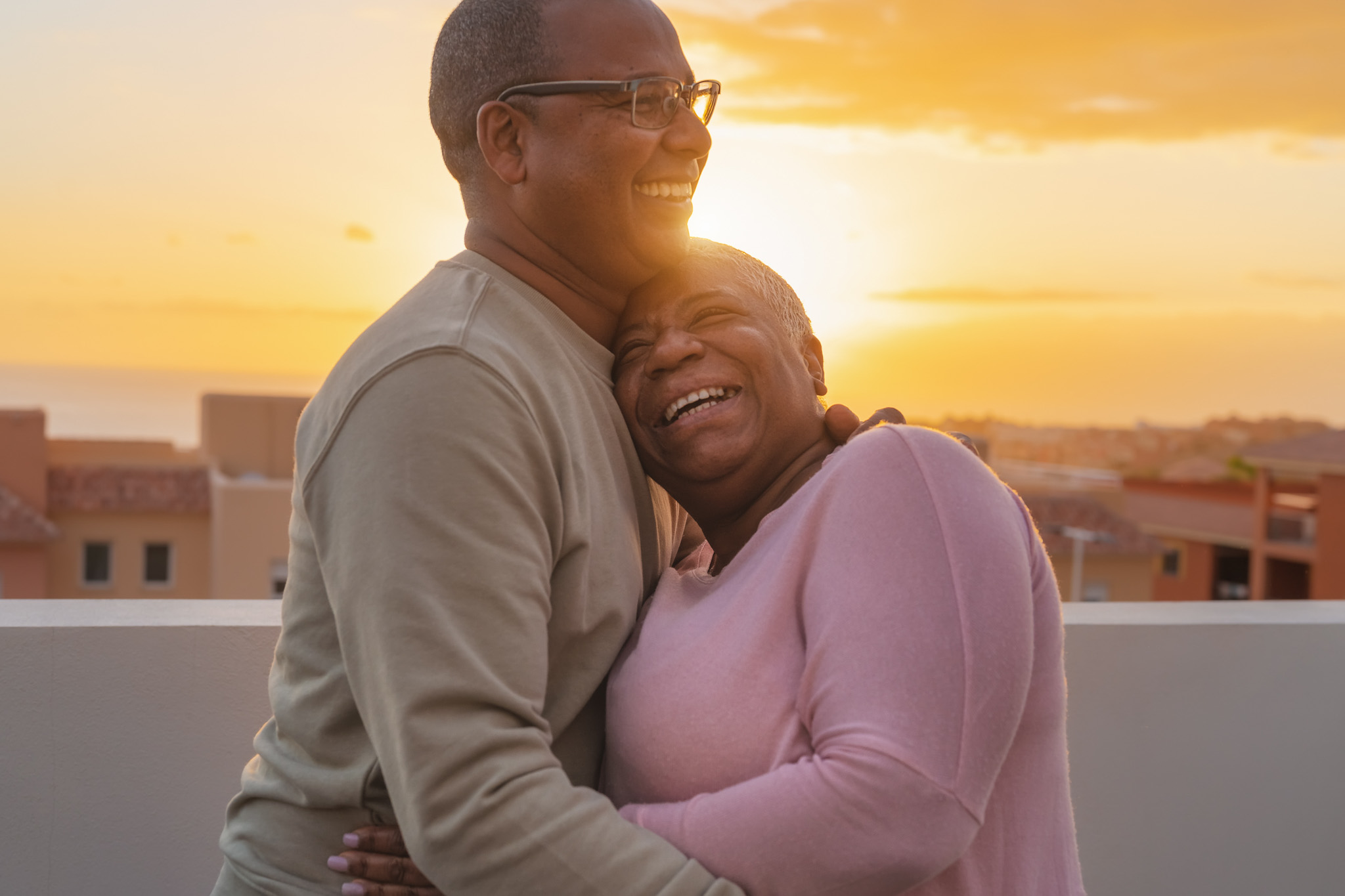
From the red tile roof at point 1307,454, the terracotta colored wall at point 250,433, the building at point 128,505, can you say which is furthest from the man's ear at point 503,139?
the red tile roof at point 1307,454

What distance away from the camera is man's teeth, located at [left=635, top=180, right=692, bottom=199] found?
5.80 ft

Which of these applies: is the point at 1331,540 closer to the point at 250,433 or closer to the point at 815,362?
the point at 250,433

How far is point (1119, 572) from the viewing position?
3067cm

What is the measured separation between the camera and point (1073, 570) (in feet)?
94.6

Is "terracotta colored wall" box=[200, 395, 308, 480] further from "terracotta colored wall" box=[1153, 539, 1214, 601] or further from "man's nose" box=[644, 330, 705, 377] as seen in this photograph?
"man's nose" box=[644, 330, 705, 377]

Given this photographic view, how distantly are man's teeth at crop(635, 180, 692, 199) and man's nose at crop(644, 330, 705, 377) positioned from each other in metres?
0.21

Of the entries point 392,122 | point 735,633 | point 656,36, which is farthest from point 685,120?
point 392,122

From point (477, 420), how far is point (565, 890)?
0.55 meters

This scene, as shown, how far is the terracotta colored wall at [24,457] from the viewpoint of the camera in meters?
25.6

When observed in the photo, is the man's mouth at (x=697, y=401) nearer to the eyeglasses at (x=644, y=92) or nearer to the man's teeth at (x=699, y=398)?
the man's teeth at (x=699, y=398)

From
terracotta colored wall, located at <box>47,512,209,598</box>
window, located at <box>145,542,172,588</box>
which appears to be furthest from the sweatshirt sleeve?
window, located at <box>145,542,172,588</box>

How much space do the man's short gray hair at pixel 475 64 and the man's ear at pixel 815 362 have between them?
567mm

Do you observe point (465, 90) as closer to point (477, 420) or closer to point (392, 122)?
point (477, 420)

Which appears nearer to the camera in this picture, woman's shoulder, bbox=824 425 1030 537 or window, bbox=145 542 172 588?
woman's shoulder, bbox=824 425 1030 537
